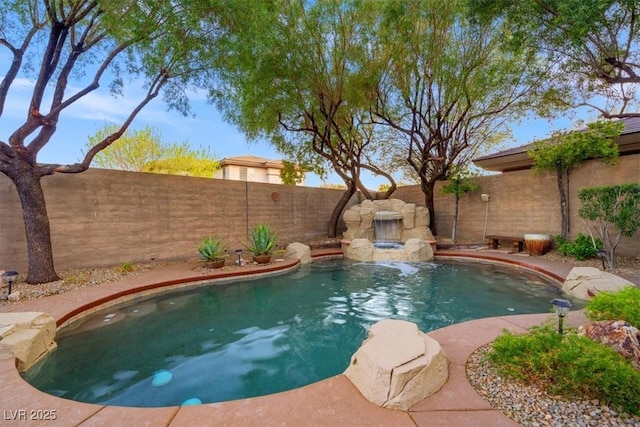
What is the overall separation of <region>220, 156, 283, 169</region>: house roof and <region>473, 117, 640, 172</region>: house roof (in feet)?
50.3

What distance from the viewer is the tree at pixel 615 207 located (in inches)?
238

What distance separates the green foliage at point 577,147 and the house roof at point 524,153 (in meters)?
0.50

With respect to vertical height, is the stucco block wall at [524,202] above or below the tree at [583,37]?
below

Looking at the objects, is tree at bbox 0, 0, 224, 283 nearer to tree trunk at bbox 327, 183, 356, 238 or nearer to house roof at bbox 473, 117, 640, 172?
tree trunk at bbox 327, 183, 356, 238

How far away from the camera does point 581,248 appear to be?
732cm

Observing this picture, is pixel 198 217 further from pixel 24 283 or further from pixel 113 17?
pixel 113 17

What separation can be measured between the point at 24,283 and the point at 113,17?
491cm

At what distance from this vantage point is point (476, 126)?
39.4 ft

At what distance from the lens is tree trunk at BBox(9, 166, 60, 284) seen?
17.4 ft

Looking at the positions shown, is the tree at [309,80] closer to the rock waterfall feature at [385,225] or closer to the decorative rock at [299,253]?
the rock waterfall feature at [385,225]

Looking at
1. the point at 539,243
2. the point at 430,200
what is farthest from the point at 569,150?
the point at 430,200

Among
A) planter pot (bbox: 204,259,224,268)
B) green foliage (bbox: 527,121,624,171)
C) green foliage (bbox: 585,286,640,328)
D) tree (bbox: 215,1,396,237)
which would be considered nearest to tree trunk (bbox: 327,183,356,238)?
tree (bbox: 215,1,396,237)

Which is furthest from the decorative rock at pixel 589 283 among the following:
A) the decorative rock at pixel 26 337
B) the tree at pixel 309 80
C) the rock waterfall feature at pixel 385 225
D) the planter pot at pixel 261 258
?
the tree at pixel 309 80

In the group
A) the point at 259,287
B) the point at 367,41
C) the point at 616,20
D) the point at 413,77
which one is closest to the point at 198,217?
the point at 259,287
